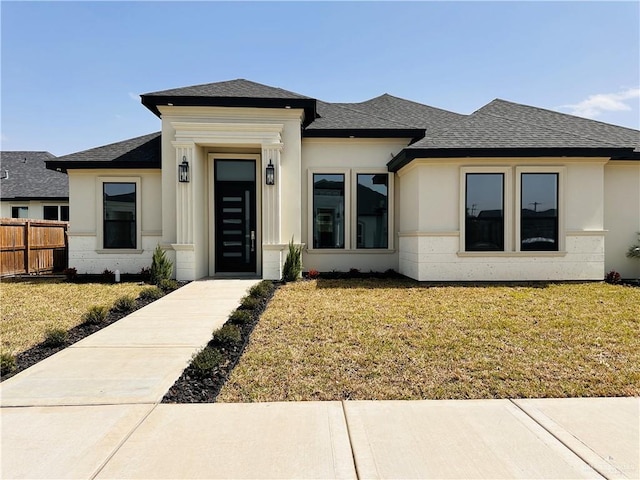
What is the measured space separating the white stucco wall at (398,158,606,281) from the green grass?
7.29 metres

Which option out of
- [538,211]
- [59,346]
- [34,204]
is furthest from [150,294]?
[34,204]

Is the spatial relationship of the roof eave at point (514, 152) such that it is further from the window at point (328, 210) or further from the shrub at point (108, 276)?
the shrub at point (108, 276)

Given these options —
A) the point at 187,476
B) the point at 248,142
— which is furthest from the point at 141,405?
the point at 248,142

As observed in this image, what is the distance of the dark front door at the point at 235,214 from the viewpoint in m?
11.3

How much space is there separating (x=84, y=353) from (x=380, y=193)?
8.92m

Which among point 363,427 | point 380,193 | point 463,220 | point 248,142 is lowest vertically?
point 363,427

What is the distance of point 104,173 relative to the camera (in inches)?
453

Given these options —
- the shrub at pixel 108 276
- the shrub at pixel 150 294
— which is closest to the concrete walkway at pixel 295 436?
the shrub at pixel 150 294

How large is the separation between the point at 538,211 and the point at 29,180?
24.4 m

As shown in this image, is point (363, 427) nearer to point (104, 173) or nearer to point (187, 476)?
point (187, 476)

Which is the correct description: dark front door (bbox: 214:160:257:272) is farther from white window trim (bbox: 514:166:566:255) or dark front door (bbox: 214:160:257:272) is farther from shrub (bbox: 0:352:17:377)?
shrub (bbox: 0:352:17:377)

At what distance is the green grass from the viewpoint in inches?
218

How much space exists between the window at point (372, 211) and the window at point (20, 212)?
18179mm

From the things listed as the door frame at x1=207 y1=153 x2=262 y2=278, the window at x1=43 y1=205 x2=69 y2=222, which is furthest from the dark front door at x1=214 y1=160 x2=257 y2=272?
the window at x1=43 y1=205 x2=69 y2=222
